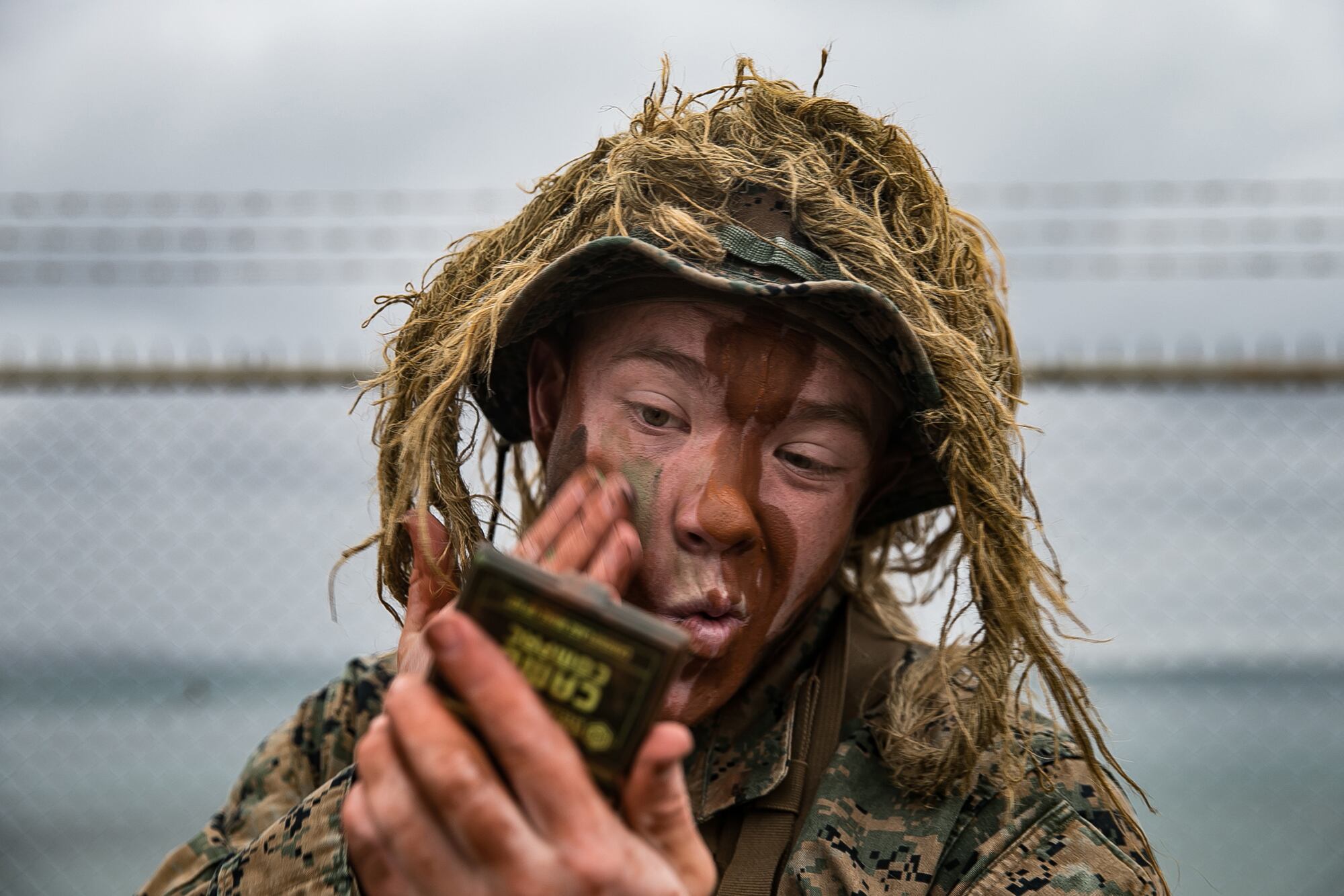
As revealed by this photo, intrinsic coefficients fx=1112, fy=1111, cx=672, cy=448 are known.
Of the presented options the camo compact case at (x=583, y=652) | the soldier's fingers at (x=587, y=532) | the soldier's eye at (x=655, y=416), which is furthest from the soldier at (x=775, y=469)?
the camo compact case at (x=583, y=652)

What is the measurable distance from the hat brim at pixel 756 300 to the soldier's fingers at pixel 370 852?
0.81 meters

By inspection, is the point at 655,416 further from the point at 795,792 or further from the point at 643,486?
the point at 795,792

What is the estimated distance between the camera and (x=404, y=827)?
0.95 meters

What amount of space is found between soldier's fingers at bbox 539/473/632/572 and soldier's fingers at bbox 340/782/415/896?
27 centimetres

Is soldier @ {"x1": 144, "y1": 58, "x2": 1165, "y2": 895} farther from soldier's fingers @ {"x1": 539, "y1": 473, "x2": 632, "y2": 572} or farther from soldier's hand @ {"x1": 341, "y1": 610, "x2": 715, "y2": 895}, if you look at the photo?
soldier's hand @ {"x1": 341, "y1": 610, "x2": 715, "y2": 895}

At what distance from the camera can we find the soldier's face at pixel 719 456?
1.52 meters

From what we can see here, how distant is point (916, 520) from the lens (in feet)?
7.50

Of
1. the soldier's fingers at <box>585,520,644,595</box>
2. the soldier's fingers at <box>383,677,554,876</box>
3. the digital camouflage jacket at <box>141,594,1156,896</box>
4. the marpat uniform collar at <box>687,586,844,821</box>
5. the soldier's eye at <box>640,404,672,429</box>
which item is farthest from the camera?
the marpat uniform collar at <box>687,586,844,821</box>

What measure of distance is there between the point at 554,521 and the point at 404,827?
338 mm

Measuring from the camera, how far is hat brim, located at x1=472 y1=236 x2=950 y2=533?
1.51 meters

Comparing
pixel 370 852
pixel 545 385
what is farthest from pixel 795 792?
pixel 370 852

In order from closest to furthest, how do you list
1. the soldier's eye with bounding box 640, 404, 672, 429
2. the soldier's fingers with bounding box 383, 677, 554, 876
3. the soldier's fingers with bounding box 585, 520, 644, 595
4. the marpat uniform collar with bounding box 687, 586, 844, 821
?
the soldier's fingers with bounding box 383, 677, 554, 876, the soldier's fingers with bounding box 585, 520, 644, 595, the soldier's eye with bounding box 640, 404, 672, 429, the marpat uniform collar with bounding box 687, 586, 844, 821

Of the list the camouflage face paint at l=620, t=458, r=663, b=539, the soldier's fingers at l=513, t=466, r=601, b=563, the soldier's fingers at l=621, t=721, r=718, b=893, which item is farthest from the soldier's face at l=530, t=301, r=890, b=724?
the soldier's fingers at l=621, t=721, r=718, b=893

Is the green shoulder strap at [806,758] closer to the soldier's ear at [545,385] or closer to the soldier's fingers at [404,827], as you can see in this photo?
the soldier's ear at [545,385]
